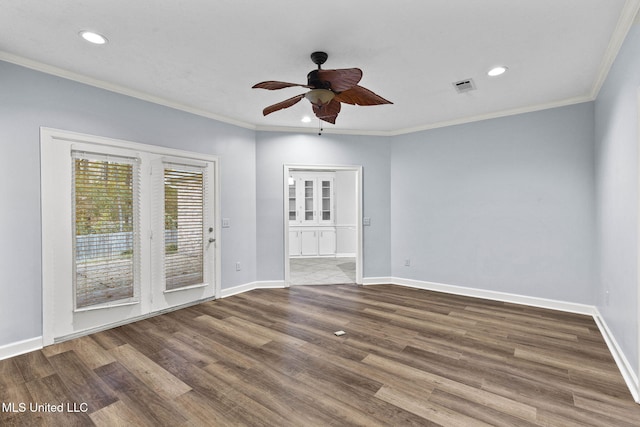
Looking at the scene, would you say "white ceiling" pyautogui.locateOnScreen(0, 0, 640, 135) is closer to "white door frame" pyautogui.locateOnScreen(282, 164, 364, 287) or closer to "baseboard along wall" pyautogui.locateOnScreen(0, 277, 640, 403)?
"white door frame" pyautogui.locateOnScreen(282, 164, 364, 287)

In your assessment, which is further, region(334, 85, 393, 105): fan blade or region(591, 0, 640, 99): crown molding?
region(334, 85, 393, 105): fan blade

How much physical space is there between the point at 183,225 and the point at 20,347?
183 centimetres

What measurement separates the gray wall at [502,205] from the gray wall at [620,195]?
40 centimetres

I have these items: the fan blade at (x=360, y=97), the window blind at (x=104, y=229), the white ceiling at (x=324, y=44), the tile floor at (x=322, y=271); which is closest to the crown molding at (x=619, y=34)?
the white ceiling at (x=324, y=44)

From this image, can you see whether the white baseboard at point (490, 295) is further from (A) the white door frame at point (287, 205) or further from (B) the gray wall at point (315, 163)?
(A) the white door frame at point (287, 205)

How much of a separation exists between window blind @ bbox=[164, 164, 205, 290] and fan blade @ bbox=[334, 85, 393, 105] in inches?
94.0

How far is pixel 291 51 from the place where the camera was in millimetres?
2564

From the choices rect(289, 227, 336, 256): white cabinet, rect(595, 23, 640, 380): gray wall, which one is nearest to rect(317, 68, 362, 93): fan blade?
rect(595, 23, 640, 380): gray wall

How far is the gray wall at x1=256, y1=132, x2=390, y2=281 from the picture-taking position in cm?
488

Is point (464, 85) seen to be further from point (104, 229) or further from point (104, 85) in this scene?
point (104, 229)

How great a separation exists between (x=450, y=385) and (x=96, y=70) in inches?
163

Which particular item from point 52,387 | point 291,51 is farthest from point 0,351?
point 291,51

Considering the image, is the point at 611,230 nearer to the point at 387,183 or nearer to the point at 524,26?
the point at 524,26

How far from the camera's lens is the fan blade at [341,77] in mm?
2107
